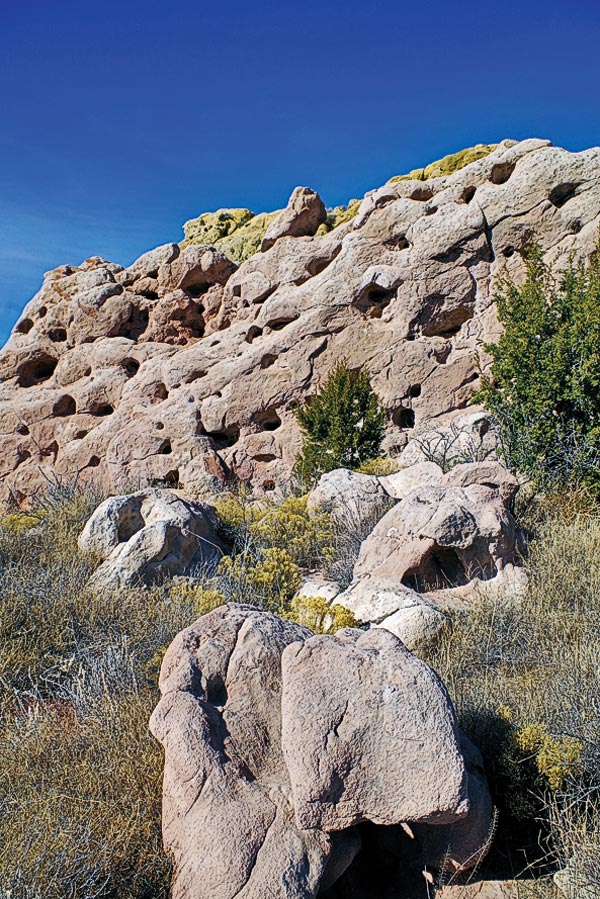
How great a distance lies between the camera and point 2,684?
14.0ft

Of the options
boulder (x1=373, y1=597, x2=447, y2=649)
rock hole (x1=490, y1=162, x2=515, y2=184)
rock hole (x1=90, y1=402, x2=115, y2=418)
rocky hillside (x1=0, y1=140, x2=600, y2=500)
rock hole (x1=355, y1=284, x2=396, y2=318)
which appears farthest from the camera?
rock hole (x1=90, y1=402, x2=115, y2=418)

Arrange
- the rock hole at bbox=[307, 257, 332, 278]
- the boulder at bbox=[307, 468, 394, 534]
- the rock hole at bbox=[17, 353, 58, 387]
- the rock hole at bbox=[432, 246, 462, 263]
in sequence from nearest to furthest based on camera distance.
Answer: the boulder at bbox=[307, 468, 394, 534]
the rock hole at bbox=[432, 246, 462, 263]
the rock hole at bbox=[307, 257, 332, 278]
the rock hole at bbox=[17, 353, 58, 387]

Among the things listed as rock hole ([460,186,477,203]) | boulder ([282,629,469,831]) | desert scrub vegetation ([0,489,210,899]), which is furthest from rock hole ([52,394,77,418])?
boulder ([282,629,469,831])

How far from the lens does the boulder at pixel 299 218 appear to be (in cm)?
1422

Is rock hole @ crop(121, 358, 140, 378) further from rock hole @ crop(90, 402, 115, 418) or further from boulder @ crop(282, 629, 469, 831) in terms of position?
boulder @ crop(282, 629, 469, 831)

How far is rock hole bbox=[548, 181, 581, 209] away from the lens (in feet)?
36.8

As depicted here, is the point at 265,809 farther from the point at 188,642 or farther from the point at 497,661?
the point at 497,661

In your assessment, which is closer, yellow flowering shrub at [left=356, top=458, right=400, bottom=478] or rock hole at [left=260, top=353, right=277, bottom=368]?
yellow flowering shrub at [left=356, top=458, right=400, bottom=478]

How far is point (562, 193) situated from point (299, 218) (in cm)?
525

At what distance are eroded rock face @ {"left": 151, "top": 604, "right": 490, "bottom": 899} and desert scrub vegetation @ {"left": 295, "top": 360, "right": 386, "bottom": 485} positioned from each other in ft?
22.1

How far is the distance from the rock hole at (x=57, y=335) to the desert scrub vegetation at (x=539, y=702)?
42.4ft

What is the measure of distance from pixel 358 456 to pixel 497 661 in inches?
228

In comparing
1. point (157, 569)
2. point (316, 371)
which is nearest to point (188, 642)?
point (157, 569)

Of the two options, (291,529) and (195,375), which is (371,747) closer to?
(291,529)
